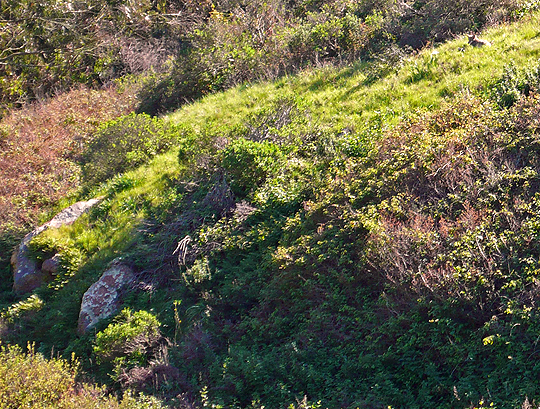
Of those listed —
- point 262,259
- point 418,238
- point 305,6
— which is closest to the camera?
point 418,238

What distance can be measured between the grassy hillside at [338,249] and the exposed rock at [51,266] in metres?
0.16

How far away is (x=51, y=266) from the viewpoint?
992cm

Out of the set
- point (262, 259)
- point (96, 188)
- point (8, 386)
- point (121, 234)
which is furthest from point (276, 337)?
point (96, 188)

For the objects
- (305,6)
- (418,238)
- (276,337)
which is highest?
(305,6)

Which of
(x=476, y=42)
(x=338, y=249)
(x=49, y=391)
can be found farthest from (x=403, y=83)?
(x=49, y=391)

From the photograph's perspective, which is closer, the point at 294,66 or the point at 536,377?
the point at 536,377

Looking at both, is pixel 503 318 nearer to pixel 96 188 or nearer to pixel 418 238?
pixel 418 238

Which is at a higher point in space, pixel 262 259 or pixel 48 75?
pixel 48 75

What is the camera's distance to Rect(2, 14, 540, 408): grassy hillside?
5.36 metres

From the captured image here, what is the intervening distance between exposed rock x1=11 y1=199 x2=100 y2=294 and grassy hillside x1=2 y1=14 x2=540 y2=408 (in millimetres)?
328

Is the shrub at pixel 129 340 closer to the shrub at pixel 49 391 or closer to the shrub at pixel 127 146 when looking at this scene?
the shrub at pixel 49 391

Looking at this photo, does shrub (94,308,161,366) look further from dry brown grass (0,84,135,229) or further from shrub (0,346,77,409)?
dry brown grass (0,84,135,229)

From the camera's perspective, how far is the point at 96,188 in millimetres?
11766

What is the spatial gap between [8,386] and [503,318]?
5.95 metres
